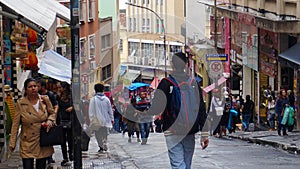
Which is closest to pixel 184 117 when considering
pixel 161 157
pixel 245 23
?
pixel 161 157

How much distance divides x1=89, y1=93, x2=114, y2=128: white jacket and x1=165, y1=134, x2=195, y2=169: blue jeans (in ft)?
22.6

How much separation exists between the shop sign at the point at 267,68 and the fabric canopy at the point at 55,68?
1452cm

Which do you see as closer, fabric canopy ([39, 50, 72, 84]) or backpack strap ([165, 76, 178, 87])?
backpack strap ([165, 76, 178, 87])

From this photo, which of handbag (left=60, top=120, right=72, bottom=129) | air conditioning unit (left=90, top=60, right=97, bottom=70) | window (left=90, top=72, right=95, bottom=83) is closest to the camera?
handbag (left=60, top=120, right=72, bottom=129)

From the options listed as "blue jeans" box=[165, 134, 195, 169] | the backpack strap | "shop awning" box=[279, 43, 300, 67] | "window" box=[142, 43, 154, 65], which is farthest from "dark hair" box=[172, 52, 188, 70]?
"window" box=[142, 43, 154, 65]

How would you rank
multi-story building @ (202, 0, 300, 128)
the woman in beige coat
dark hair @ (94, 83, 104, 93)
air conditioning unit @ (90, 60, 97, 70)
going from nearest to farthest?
the woman in beige coat → dark hair @ (94, 83, 104, 93) → multi-story building @ (202, 0, 300, 128) → air conditioning unit @ (90, 60, 97, 70)

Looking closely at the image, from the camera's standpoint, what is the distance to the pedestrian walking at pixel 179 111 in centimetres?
959

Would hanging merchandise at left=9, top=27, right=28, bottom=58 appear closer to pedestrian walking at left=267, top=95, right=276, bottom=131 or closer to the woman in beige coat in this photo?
the woman in beige coat

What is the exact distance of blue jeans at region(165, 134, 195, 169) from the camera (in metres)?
9.57

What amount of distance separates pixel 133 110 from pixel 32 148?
11.1m

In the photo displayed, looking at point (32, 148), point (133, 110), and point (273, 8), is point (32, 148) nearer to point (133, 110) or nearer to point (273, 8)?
point (133, 110)

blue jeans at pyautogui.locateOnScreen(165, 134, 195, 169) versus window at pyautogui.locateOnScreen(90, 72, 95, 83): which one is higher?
window at pyautogui.locateOnScreen(90, 72, 95, 83)

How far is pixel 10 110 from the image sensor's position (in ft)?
50.5

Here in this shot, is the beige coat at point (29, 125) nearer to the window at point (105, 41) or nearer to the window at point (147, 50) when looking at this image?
the window at point (105, 41)
